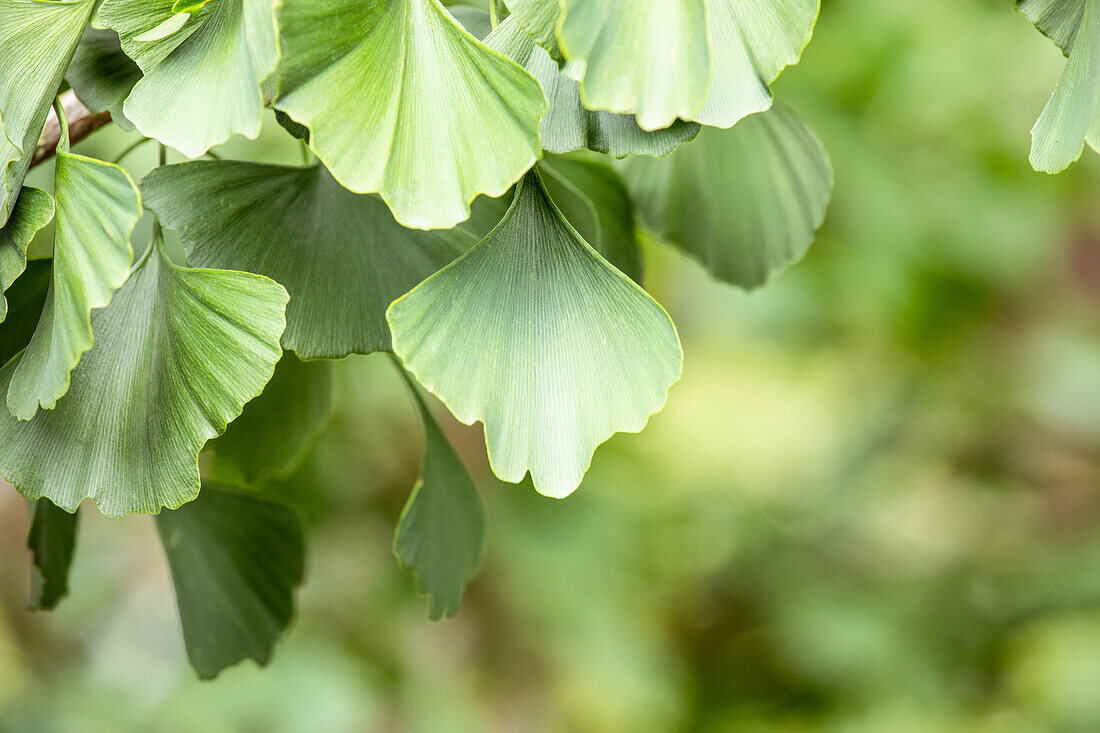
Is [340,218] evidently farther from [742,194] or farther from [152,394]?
[742,194]

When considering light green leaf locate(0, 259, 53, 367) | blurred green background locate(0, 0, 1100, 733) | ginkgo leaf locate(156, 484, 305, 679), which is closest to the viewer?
light green leaf locate(0, 259, 53, 367)

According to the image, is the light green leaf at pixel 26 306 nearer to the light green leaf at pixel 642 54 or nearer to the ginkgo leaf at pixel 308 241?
the ginkgo leaf at pixel 308 241

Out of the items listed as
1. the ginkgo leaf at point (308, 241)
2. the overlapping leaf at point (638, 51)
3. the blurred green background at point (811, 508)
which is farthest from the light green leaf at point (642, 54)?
the blurred green background at point (811, 508)

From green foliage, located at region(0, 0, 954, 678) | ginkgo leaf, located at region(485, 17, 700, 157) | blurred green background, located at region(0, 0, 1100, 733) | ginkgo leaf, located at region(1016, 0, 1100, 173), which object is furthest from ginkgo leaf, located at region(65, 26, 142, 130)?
blurred green background, located at region(0, 0, 1100, 733)

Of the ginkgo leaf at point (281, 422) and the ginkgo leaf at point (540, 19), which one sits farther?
the ginkgo leaf at point (281, 422)

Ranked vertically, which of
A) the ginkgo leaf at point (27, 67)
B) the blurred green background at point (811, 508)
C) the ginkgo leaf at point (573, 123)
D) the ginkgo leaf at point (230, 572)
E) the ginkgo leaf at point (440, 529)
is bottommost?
the blurred green background at point (811, 508)

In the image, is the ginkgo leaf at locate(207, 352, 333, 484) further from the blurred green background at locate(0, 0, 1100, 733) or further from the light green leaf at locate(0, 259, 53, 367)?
the blurred green background at locate(0, 0, 1100, 733)

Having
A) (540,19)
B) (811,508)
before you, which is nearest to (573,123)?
(540,19)
